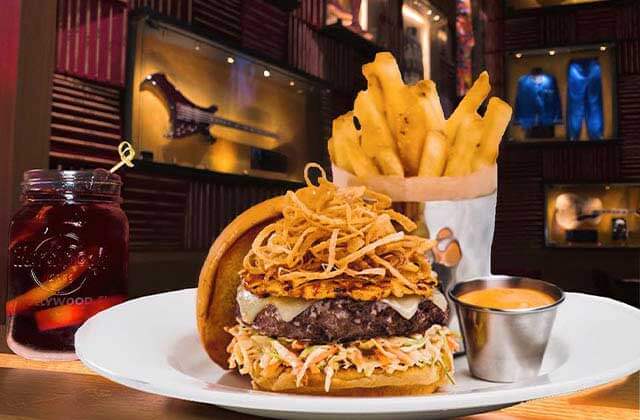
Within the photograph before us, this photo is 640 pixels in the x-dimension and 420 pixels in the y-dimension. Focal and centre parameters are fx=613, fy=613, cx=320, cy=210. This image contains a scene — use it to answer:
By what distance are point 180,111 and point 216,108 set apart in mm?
497

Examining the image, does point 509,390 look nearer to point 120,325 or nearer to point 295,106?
point 120,325

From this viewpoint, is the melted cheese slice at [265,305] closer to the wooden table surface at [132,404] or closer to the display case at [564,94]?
the wooden table surface at [132,404]

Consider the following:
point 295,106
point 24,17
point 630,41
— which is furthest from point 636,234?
point 24,17

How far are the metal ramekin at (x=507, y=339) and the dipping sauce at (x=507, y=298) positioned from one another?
3cm

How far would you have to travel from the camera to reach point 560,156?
837cm

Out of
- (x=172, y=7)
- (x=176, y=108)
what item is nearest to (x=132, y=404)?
(x=176, y=108)

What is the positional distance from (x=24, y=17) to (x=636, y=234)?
7480mm

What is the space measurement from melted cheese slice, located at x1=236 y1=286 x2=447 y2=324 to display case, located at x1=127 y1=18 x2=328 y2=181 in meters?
3.09

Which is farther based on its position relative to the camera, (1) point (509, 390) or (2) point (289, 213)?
(2) point (289, 213)

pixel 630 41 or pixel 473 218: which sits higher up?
pixel 630 41

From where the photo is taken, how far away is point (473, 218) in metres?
1.34

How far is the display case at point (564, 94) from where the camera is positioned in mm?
8094

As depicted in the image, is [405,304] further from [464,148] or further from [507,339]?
[464,148]

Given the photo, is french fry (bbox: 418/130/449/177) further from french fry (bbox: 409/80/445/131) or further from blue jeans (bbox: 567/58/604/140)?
blue jeans (bbox: 567/58/604/140)
